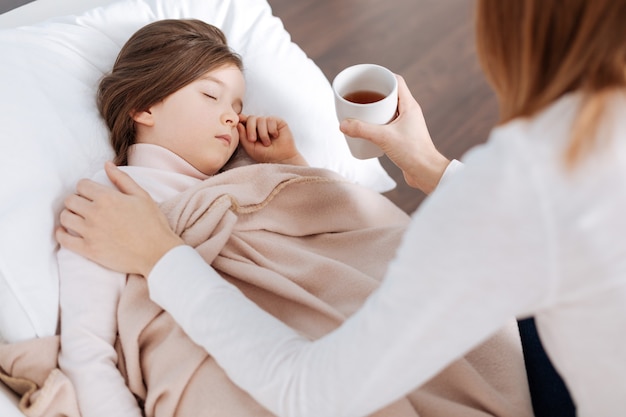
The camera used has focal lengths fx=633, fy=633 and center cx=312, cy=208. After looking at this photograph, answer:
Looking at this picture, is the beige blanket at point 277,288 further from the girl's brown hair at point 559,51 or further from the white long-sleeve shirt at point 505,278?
the girl's brown hair at point 559,51

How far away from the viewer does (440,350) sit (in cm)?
58

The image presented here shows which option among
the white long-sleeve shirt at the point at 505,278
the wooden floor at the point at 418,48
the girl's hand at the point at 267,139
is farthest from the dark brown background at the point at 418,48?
the white long-sleeve shirt at the point at 505,278

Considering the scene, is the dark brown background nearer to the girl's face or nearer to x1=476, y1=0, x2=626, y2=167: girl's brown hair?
the girl's face

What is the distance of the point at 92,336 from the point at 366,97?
61 centimetres

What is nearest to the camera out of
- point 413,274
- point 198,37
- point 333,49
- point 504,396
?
point 413,274

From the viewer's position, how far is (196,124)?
1.22 m

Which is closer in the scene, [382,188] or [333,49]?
[382,188]

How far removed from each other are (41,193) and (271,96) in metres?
0.56

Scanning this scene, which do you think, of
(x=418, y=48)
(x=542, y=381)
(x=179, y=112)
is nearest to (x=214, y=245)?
(x=179, y=112)

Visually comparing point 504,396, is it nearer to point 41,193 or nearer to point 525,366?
point 525,366

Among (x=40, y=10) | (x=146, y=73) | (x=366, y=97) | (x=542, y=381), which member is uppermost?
(x=40, y=10)

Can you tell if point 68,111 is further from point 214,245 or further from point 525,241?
point 525,241

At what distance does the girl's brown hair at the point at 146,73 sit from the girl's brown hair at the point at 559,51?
79 centimetres

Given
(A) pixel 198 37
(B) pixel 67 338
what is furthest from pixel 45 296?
(A) pixel 198 37
